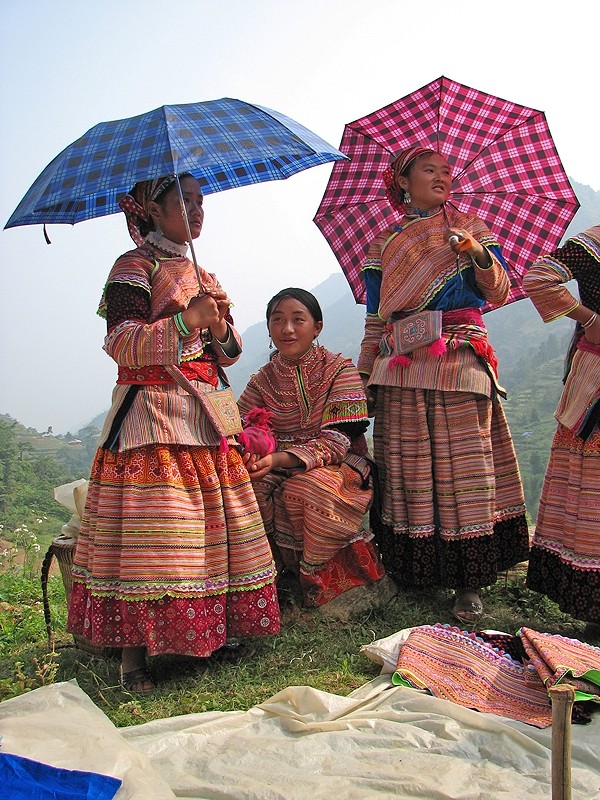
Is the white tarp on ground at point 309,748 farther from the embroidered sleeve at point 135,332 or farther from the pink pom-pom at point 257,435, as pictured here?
the embroidered sleeve at point 135,332

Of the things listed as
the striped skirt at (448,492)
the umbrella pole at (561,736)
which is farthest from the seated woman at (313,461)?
the umbrella pole at (561,736)

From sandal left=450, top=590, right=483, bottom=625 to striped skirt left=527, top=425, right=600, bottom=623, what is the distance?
31 cm

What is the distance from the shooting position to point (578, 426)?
4059 millimetres

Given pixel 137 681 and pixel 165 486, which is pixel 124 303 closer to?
pixel 165 486

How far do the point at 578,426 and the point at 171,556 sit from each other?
2196 mm

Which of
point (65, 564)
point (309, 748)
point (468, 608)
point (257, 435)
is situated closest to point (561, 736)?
point (309, 748)

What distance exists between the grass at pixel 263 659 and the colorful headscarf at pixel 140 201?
2152 mm

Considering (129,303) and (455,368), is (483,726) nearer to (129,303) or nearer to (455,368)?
(455,368)

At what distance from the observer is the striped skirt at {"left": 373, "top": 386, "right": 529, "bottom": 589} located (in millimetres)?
4375

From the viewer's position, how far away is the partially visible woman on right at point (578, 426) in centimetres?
398

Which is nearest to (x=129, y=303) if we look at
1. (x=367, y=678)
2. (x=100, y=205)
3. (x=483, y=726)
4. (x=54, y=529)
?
(x=100, y=205)

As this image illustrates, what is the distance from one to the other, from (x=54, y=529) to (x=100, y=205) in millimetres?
7014

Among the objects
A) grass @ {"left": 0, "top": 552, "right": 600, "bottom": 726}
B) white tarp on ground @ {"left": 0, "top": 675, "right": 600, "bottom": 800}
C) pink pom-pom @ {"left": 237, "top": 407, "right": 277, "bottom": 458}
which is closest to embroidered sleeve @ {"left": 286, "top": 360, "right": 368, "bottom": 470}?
pink pom-pom @ {"left": 237, "top": 407, "right": 277, "bottom": 458}

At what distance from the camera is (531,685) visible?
338cm
